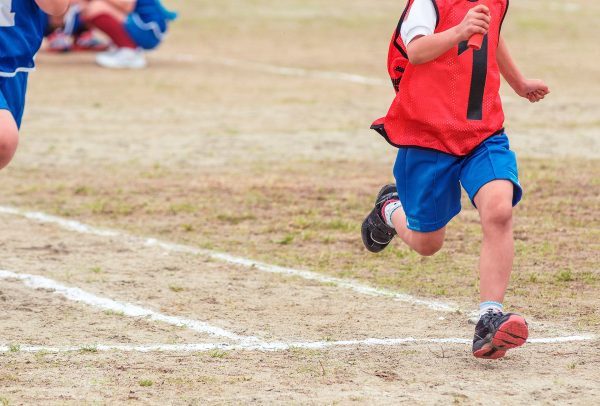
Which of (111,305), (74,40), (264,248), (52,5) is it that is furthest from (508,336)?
(74,40)

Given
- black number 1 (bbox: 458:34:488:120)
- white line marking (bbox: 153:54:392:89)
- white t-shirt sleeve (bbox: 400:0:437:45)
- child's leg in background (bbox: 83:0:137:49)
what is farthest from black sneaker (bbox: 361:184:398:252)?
child's leg in background (bbox: 83:0:137:49)

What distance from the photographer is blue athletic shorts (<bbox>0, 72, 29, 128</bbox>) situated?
5996 millimetres

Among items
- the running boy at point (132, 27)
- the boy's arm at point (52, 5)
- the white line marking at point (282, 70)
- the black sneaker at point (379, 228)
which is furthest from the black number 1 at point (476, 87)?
the running boy at point (132, 27)

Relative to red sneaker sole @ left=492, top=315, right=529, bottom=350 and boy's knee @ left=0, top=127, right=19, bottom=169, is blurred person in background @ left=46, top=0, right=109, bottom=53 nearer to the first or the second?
boy's knee @ left=0, top=127, right=19, bottom=169

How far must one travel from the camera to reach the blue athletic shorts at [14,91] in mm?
5996

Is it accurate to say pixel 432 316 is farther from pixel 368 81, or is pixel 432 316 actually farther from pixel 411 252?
pixel 368 81

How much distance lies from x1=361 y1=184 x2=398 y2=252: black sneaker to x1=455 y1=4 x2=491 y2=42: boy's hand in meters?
1.51

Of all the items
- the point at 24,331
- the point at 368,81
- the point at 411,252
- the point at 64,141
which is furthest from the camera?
the point at 368,81

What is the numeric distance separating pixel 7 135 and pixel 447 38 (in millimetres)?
2072

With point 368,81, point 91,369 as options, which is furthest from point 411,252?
point 368,81

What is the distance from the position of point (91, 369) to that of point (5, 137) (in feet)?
4.26

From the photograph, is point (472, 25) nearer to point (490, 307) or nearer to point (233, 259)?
point (490, 307)

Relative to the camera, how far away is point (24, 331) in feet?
18.6

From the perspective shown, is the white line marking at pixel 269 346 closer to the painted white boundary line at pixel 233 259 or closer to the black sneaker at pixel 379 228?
the painted white boundary line at pixel 233 259
